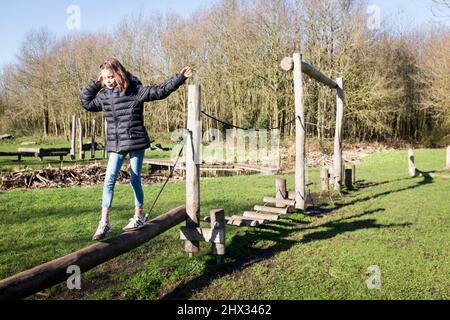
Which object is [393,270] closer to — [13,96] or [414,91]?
[414,91]

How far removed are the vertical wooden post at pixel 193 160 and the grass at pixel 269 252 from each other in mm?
530

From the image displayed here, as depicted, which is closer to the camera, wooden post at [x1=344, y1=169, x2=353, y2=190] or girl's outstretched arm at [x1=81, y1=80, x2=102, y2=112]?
girl's outstretched arm at [x1=81, y1=80, x2=102, y2=112]

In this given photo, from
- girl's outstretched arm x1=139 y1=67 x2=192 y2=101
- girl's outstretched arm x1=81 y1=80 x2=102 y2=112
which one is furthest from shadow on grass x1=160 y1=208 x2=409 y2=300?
girl's outstretched arm x1=81 y1=80 x2=102 y2=112

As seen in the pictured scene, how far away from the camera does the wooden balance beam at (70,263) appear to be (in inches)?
138

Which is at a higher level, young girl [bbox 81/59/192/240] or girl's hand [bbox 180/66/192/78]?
girl's hand [bbox 180/66/192/78]

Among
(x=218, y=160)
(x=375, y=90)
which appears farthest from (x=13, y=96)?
(x=375, y=90)

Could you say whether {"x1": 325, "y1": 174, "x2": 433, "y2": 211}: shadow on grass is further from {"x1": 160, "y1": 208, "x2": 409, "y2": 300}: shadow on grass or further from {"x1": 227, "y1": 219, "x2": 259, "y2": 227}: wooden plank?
{"x1": 227, "y1": 219, "x2": 259, "y2": 227}: wooden plank

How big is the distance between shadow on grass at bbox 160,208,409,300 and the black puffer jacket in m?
1.79

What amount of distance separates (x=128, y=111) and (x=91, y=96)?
0.63 m

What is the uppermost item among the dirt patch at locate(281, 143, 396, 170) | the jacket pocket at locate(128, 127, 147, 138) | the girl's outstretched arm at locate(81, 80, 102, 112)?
the girl's outstretched arm at locate(81, 80, 102, 112)

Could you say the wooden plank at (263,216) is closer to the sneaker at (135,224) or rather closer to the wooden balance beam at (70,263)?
the wooden balance beam at (70,263)

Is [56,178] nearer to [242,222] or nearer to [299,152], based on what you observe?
[299,152]

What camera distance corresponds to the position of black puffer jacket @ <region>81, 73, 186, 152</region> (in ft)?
16.0

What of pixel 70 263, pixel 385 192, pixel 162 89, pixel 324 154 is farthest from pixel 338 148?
pixel 70 263
